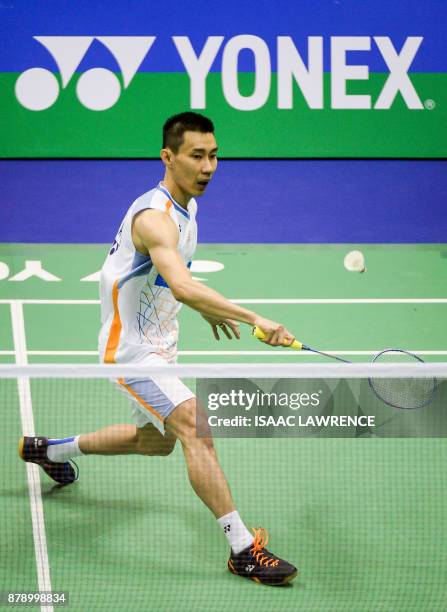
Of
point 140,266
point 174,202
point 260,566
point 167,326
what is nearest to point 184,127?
point 174,202

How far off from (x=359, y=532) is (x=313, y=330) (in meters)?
3.07

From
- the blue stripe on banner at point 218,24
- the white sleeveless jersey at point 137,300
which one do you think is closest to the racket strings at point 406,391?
the white sleeveless jersey at point 137,300

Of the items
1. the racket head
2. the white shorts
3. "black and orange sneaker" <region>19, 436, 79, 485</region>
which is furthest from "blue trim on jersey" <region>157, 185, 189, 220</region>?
"black and orange sneaker" <region>19, 436, 79, 485</region>

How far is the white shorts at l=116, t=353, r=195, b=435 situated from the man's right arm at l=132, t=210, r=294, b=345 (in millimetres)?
373

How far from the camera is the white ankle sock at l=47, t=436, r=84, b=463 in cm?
504

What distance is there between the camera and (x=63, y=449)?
16.6 feet

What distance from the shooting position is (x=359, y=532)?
466cm

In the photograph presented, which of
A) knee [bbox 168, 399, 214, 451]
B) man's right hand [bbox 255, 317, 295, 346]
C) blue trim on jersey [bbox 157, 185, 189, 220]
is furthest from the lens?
blue trim on jersey [bbox 157, 185, 189, 220]

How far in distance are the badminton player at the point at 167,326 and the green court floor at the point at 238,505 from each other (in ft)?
0.67

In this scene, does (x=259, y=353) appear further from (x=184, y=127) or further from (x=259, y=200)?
(x=259, y=200)

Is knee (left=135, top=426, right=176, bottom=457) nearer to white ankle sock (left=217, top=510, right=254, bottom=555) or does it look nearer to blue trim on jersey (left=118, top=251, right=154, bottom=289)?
white ankle sock (left=217, top=510, right=254, bottom=555)

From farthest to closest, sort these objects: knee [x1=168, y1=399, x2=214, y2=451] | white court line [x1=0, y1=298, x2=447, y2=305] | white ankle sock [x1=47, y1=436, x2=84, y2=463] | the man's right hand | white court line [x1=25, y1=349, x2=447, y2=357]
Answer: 1. white court line [x1=0, y1=298, x2=447, y2=305]
2. white court line [x1=25, y1=349, x2=447, y2=357]
3. white ankle sock [x1=47, y1=436, x2=84, y2=463]
4. knee [x1=168, y1=399, x2=214, y2=451]
5. the man's right hand

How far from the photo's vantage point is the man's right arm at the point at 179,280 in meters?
4.06

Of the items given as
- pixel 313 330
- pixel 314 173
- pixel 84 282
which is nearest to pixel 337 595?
pixel 313 330
